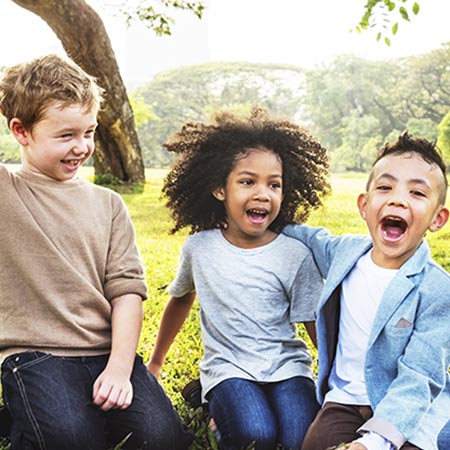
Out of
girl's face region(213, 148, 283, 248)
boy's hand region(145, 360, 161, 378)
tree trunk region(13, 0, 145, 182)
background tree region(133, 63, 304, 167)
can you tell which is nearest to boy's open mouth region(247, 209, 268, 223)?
girl's face region(213, 148, 283, 248)

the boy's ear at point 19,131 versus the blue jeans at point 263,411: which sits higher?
the boy's ear at point 19,131

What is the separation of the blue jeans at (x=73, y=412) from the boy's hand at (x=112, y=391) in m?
0.03

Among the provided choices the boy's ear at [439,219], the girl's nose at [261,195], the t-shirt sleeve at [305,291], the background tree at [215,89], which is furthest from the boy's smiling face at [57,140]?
the background tree at [215,89]

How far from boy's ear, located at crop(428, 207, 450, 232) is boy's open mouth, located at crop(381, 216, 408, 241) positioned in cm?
9

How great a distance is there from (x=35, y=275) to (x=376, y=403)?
105 cm

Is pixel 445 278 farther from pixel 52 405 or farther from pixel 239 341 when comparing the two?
pixel 52 405

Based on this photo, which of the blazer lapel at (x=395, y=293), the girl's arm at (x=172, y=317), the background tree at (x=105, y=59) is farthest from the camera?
the background tree at (x=105, y=59)

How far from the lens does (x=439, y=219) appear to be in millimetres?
2229

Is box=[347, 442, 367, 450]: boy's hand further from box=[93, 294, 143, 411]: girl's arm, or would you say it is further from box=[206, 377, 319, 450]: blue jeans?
box=[93, 294, 143, 411]: girl's arm

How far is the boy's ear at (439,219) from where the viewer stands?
2.21m

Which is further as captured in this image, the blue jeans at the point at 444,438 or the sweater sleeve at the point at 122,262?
the sweater sleeve at the point at 122,262

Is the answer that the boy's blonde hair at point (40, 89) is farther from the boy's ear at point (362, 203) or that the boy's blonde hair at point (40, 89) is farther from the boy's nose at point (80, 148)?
the boy's ear at point (362, 203)

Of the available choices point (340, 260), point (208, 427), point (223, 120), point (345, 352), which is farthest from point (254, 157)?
point (208, 427)

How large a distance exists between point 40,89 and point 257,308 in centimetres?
97
